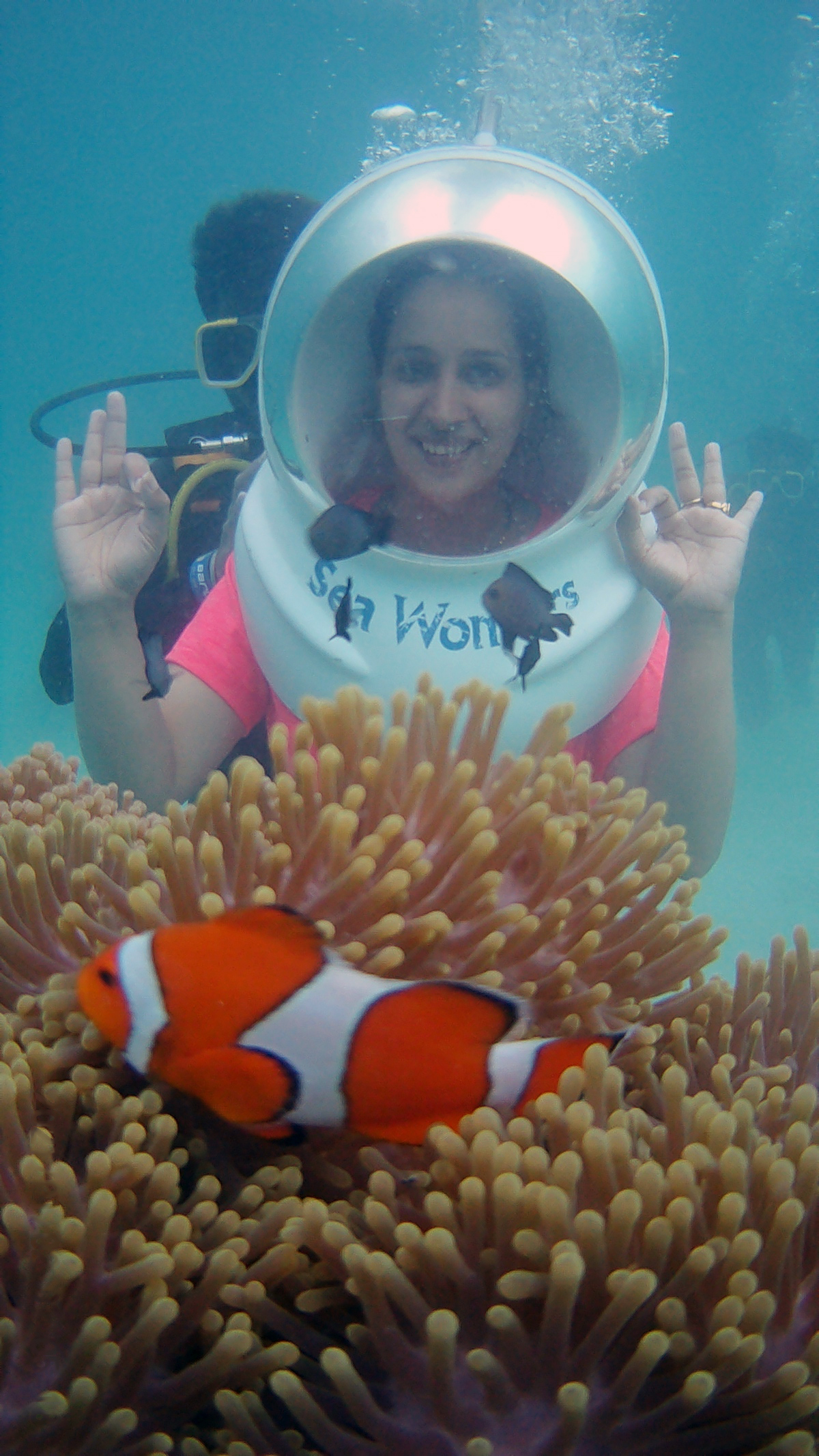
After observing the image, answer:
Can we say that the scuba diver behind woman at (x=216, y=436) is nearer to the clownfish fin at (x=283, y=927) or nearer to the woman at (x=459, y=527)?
the woman at (x=459, y=527)

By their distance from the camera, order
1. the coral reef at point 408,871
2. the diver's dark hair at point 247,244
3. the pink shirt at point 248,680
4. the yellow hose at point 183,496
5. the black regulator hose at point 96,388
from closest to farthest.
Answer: the coral reef at point 408,871 < the pink shirt at point 248,680 < the yellow hose at point 183,496 < the diver's dark hair at point 247,244 < the black regulator hose at point 96,388

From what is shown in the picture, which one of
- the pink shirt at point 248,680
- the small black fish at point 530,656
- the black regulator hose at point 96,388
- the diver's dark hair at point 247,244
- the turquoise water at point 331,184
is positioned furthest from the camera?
the turquoise water at point 331,184

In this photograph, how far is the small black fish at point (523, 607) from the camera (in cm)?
200

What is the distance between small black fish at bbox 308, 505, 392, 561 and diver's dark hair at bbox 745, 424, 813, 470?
33.2 feet

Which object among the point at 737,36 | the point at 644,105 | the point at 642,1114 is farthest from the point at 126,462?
the point at 644,105

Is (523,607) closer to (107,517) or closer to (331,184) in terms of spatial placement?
(107,517)

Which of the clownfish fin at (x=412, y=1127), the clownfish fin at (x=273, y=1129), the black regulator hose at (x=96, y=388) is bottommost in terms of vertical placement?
the clownfish fin at (x=412, y=1127)

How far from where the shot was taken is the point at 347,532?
81.9 inches

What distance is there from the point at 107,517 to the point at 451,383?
991 millimetres

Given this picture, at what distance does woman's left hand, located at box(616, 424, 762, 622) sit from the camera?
2.18 meters

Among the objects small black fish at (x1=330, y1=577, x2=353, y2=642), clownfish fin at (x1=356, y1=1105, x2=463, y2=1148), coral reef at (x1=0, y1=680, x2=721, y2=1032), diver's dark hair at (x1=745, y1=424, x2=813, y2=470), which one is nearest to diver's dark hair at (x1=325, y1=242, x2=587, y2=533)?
small black fish at (x1=330, y1=577, x2=353, y2=642)

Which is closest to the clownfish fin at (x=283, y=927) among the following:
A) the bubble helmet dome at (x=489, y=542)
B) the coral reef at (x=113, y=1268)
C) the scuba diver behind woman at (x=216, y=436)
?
the coral reef at (x=113, y=1268)

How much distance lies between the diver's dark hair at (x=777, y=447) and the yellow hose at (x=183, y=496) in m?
9.37

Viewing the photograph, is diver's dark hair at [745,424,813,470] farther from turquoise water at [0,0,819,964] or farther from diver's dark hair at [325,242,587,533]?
diver's dark hair at [325,242,587,533]
